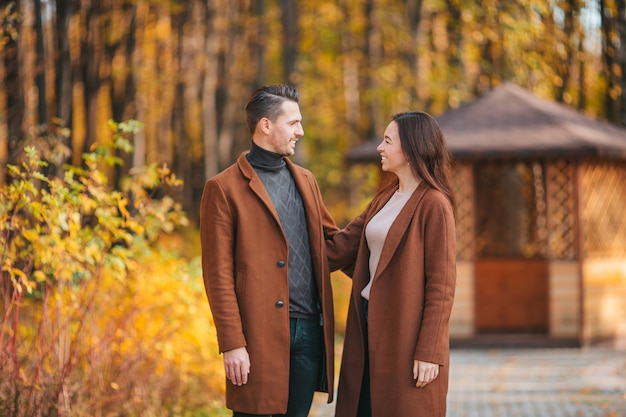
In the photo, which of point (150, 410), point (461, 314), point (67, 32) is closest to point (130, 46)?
point (67, 32)

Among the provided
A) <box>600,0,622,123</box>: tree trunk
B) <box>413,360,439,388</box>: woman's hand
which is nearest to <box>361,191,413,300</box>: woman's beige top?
<box>413,360,439,388</box>: woman's hand

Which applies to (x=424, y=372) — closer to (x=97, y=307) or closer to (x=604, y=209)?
(x=97, y=307)

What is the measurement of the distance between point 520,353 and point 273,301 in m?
Answer: 7.01

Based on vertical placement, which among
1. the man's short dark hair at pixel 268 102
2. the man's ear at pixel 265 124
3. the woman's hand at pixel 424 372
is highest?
the man's short dark hair at pixel 268 102

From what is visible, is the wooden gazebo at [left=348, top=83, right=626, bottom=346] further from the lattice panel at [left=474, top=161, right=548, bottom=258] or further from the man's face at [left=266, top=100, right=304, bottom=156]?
the man's face at [left=266, top=100, right=304, bottom=156]

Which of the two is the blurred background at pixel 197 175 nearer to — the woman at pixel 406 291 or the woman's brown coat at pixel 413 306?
the woman at pixel 406 291

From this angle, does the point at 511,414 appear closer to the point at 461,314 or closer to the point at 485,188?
the point at 461,314

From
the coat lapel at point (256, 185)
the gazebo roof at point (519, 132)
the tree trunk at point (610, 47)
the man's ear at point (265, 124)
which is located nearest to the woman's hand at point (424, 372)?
the coat lapel at point (256, 185)

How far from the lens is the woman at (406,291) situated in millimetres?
3666

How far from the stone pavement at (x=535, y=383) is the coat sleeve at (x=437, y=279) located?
3.35 meters

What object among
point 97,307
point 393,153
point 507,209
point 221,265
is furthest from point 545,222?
point 221,265

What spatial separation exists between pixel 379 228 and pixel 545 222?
284 inches

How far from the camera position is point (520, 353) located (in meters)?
10.2

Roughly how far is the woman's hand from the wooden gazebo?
6.74 meters
